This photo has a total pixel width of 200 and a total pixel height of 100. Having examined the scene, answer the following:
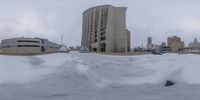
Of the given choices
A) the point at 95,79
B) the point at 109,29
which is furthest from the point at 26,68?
the point at 109,29

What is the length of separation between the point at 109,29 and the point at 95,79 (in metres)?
28.6

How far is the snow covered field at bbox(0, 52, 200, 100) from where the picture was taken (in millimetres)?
3227

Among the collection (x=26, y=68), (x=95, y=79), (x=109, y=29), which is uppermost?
(x=109, y=29)

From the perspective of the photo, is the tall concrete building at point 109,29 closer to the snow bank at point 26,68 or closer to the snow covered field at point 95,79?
the snow covered field at point 95,79

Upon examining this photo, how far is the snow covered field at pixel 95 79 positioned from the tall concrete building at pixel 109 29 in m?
26.6

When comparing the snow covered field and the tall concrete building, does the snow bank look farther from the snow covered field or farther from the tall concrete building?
the tall concrete building

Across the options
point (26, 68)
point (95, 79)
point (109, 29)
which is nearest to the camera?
point (95, 79)

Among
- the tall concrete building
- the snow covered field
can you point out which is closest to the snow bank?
the snow covered field

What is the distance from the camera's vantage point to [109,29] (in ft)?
106

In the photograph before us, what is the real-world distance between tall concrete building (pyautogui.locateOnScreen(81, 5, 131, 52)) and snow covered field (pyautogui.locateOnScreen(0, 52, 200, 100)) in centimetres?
2664

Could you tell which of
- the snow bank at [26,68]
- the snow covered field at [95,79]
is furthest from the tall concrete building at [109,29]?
the snow bank at [26,68]

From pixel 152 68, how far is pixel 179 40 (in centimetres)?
3330

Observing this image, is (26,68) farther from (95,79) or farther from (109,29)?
(109,29)

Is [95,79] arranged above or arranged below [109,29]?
below
